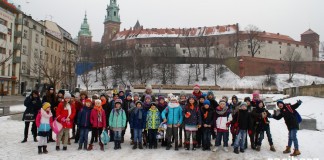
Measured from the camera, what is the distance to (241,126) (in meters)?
8.96

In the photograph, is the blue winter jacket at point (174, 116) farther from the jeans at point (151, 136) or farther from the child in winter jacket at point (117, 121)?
the child in winter jacket at point (117, 121)

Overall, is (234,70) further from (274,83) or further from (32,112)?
(32,112)

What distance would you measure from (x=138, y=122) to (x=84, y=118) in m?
1.60

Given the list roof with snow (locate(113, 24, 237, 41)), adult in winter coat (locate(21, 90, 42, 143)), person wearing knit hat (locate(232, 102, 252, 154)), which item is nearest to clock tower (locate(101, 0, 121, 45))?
roof with snow (locate(113, 24, 237, 41))

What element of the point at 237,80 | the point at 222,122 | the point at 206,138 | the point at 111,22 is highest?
the point at 111,22

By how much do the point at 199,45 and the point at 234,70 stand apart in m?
13.7

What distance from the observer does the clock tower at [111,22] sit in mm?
115875

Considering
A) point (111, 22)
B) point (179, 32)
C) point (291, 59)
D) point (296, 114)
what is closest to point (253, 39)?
point (291, 59)

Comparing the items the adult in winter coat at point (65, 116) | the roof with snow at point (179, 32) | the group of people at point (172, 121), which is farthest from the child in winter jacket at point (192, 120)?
the roof with snow at point (179, 32)

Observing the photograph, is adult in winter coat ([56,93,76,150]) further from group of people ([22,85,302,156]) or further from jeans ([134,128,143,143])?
jeans ([134,128,143,143])

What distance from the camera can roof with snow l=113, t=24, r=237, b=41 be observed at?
91.7 meters

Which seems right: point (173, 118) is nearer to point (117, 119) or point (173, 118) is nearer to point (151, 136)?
point (151, 136)

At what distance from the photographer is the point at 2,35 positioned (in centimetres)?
3862

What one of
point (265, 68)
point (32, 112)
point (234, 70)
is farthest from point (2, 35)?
point (265, 68)
